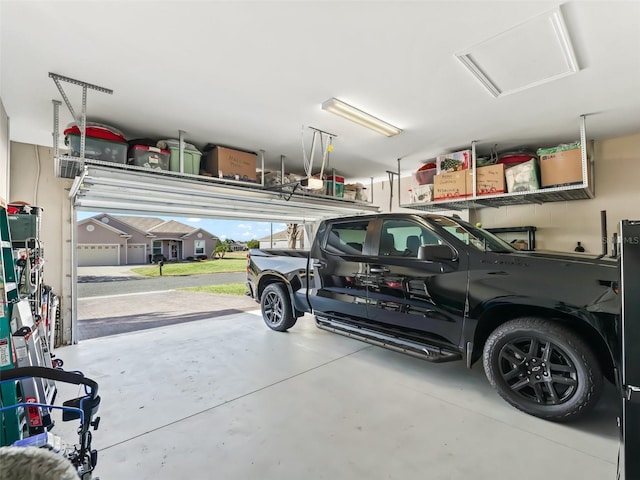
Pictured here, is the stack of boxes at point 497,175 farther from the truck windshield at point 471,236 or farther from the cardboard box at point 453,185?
the truck windshield at point 471,236

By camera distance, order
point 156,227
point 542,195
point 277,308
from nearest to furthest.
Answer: point 542,195, point 277,308, point 156,227

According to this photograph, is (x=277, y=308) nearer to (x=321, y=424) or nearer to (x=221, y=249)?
(x=321, y=424)

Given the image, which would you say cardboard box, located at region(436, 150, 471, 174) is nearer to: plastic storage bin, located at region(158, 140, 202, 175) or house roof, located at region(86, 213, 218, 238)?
plastic storage bin, located at region(158, 140, 202, 175)

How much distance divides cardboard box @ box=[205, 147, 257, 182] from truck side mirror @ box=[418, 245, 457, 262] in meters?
2.94

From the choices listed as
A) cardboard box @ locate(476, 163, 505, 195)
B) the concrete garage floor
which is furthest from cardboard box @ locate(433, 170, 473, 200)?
the concrete garage floor

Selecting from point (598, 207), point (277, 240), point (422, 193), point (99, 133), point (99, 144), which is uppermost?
point (99, 133)

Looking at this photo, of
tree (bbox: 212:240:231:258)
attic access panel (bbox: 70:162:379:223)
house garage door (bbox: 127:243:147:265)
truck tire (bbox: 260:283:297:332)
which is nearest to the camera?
attic access panel (bbox: 70:162:379:223)

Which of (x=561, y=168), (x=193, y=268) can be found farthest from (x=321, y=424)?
(x=193, y=268)

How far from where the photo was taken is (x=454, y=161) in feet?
15.9

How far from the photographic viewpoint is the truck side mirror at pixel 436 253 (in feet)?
9.17

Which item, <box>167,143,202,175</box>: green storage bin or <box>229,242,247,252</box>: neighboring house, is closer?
<box>167,143,202,175</box>: green storage bin

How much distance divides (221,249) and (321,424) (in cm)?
1427

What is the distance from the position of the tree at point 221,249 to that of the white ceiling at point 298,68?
34.0ft

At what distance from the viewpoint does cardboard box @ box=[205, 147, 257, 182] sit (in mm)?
4332
